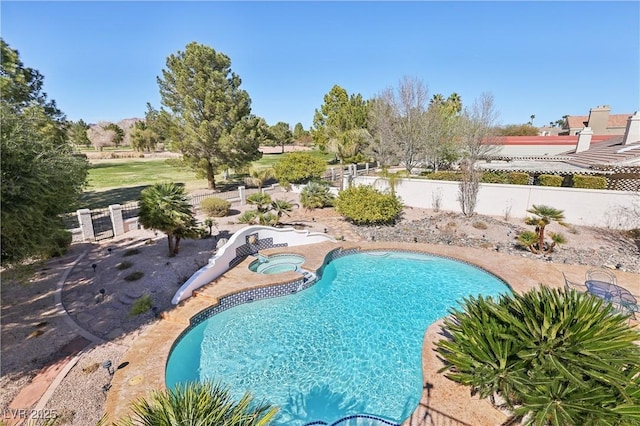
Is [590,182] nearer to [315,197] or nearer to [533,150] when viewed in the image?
[315,197]

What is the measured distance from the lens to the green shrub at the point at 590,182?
1786cm

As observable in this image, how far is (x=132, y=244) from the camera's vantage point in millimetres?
15266

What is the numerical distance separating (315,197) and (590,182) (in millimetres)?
17735

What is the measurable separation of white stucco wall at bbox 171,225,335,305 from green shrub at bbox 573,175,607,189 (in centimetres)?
1650

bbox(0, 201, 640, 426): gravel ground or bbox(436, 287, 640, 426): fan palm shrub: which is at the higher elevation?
bbox(436, 287, 640, 426): fan palm shrub

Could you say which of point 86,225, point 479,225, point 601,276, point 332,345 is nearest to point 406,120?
point 479,225

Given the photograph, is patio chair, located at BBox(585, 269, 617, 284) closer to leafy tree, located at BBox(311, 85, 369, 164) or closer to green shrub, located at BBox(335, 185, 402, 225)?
green shrub, located at BBox(335, 185, 402, 225)

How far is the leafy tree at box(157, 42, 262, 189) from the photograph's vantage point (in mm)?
24969

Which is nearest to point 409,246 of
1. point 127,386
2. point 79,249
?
point 127,386

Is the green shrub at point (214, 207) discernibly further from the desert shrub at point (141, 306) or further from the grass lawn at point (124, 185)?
the desert shrub at point (141, 306)

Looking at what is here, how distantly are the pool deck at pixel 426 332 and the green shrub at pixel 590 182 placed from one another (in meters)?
8.88

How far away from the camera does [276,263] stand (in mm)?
14203

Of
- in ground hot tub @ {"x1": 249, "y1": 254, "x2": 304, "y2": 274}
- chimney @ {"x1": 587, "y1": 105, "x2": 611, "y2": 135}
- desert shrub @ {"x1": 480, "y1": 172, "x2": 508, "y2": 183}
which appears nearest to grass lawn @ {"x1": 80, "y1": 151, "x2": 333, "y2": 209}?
in ground hot tub @ {"x1": 249, "y1": 254, "x2": 304, "y2": 274}

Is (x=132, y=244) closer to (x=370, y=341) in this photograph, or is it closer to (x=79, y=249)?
(x=79, y=249)
